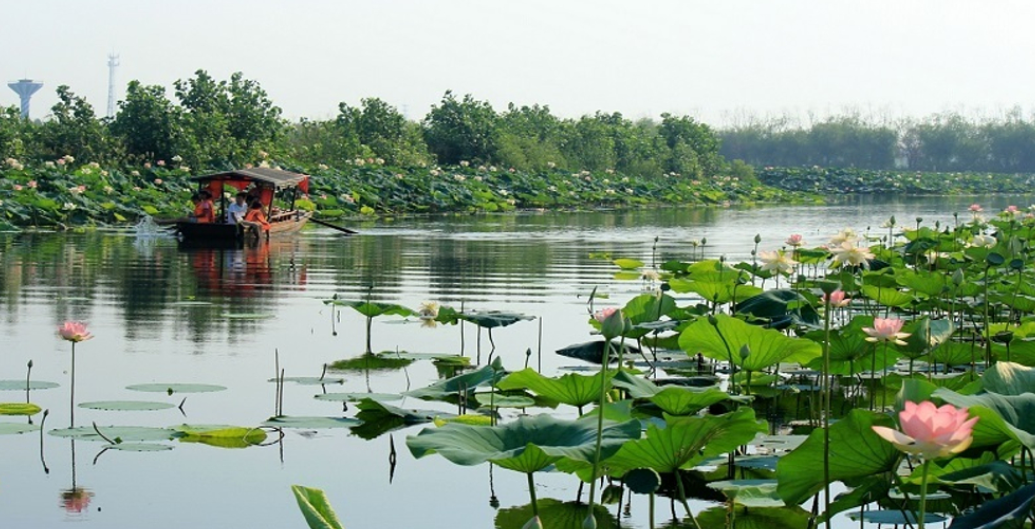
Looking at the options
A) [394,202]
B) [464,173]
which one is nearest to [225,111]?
[394,202]

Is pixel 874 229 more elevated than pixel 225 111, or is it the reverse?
pixel 225 111

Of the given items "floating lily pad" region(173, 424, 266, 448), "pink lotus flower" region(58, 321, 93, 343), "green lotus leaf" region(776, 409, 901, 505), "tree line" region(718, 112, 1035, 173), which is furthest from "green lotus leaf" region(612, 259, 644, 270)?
"tree line" region(718, 112, 1035, 173)

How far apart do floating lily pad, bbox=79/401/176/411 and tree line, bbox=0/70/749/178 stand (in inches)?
761

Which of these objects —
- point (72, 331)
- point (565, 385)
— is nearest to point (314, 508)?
point (565, 385)

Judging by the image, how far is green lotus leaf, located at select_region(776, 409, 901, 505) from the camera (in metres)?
2.97

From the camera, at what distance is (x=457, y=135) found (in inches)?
1494

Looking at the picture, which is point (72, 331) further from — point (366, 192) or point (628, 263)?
point (366, 192)

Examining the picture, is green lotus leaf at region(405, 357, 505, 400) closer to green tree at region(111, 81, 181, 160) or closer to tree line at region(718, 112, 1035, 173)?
green tree at region(111, 81, 181, 160)

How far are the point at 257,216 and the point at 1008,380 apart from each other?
575 inches

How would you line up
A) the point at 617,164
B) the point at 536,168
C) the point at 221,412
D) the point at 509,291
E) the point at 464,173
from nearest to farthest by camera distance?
the point at 221,412
the point at 509,291
the point at 464,173
the point at 536,168
the point at 617,164

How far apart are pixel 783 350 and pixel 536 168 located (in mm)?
34435

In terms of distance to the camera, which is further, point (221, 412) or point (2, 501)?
point (221, 412)

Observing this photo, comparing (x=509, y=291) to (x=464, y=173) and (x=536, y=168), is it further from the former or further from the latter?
(x=536, y=168)

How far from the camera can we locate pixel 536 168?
38.9m
